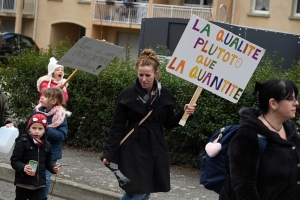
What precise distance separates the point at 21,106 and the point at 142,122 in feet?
18.7

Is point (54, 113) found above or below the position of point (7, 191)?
above

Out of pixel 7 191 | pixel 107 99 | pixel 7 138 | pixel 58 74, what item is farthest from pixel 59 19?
pixel 7 138

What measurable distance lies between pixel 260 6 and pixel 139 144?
24.6 metres

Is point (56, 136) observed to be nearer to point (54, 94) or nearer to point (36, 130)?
point (54, 94)

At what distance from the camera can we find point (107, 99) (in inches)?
407

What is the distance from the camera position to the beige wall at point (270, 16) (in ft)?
92.3

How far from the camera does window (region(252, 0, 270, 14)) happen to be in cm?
2939

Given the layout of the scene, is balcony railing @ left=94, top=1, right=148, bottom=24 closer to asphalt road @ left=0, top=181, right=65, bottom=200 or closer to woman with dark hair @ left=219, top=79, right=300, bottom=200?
asphalt road @ left=0, top=181, right=65, bottom=200

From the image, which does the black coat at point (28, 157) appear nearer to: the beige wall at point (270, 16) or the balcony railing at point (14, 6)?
the beige wall at point (270, 16)

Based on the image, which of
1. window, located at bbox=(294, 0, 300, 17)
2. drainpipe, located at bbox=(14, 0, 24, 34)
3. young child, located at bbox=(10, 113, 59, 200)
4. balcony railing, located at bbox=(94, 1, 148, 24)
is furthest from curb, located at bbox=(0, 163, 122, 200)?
drainpipe, located at bbox=(14, 0, 24, 34)

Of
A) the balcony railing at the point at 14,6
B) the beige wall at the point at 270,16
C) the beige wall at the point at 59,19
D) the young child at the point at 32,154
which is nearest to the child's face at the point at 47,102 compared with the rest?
the young child at the point at 32,154

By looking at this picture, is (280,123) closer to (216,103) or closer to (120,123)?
(120,123)

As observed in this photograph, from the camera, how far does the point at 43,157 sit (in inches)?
241

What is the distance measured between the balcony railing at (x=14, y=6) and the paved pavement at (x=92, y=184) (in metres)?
29.4
